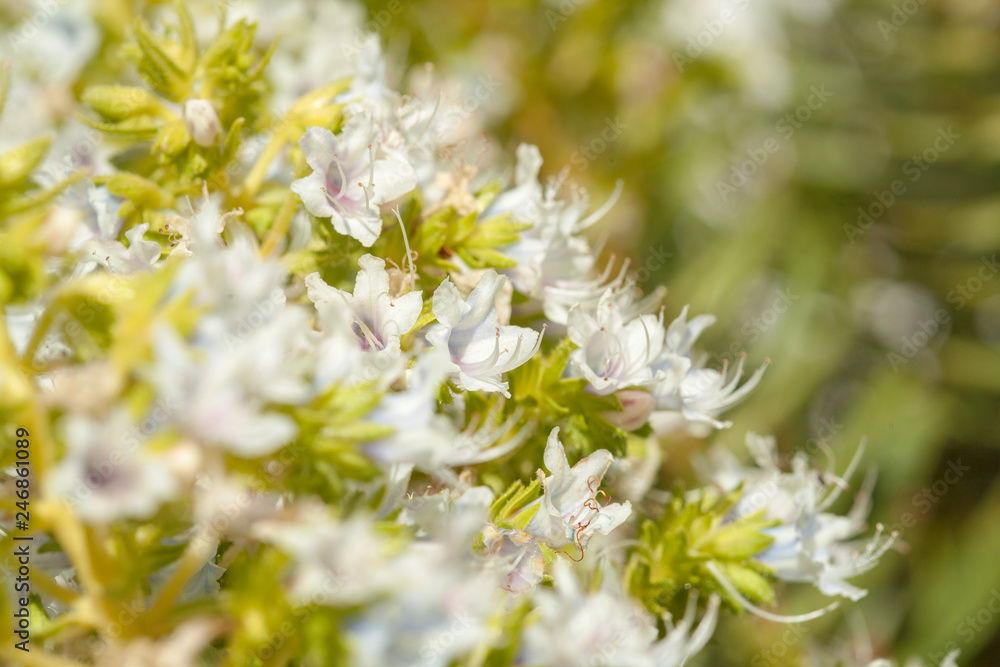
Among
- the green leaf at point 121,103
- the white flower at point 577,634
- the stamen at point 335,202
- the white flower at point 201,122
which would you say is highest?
the green leaf at point 121,103

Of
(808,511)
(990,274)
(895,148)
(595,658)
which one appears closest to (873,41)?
(895,148)

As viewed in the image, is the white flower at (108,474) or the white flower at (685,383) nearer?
the white flower at (108,474)

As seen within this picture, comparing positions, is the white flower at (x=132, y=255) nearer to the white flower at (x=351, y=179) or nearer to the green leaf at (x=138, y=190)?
the green leaf at (x=138, y=190)

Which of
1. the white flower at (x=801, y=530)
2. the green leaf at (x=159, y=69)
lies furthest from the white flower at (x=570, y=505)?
the green leaf at (x=159, y=69)

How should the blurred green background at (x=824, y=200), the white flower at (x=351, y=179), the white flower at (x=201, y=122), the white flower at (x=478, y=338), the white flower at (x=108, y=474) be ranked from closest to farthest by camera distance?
the white flower at (x=108, y=474), the white flower at (x=478, y=338), the white flower at (x=351, y=179), the white flower at (x=201, y=122), the blurred green background at (x=824, y=200)

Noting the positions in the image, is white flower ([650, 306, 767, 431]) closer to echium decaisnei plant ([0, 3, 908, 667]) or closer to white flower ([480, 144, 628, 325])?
echium decaisnei plant ([0, 3, 908, 667])

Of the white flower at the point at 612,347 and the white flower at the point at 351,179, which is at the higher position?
the white flower at the point at 351,179

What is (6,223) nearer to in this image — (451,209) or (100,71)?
(451,209)
